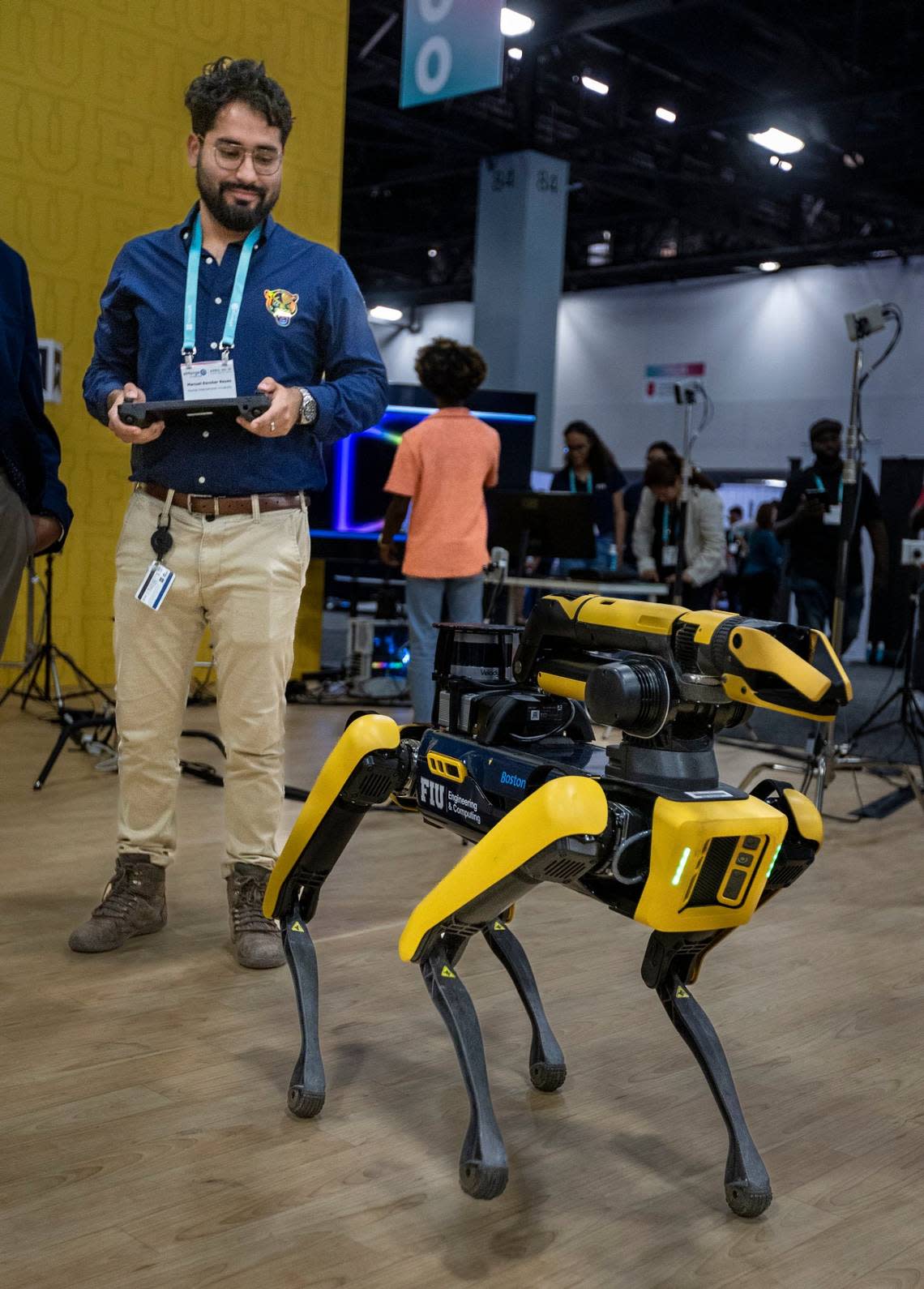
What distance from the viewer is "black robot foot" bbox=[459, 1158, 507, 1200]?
4.75 ft

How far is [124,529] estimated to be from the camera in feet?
7.72

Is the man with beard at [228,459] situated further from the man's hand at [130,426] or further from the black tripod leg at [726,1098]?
the black tripod leg at [726,1098]

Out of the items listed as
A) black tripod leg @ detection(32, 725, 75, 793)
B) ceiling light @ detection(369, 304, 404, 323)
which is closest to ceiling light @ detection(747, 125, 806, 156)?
ceiling light @ detection(369, 304, 404, 323)

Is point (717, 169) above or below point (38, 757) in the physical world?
above

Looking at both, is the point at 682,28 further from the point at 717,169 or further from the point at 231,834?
the point at 231,834

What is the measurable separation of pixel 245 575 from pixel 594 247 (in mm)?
14816

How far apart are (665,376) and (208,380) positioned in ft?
46.2

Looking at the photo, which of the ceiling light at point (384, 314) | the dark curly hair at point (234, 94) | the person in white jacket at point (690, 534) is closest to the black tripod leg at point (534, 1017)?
the dark curly hair at point (234, 94)

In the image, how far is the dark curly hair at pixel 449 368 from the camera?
13.0ft

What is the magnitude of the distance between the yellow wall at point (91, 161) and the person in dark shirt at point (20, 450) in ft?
10.3

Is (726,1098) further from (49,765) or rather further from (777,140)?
(777,140)

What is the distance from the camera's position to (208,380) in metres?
2.18

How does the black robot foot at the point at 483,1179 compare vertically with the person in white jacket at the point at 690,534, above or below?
below

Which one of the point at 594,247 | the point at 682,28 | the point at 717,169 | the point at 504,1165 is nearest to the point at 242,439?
the point at 504,1165
